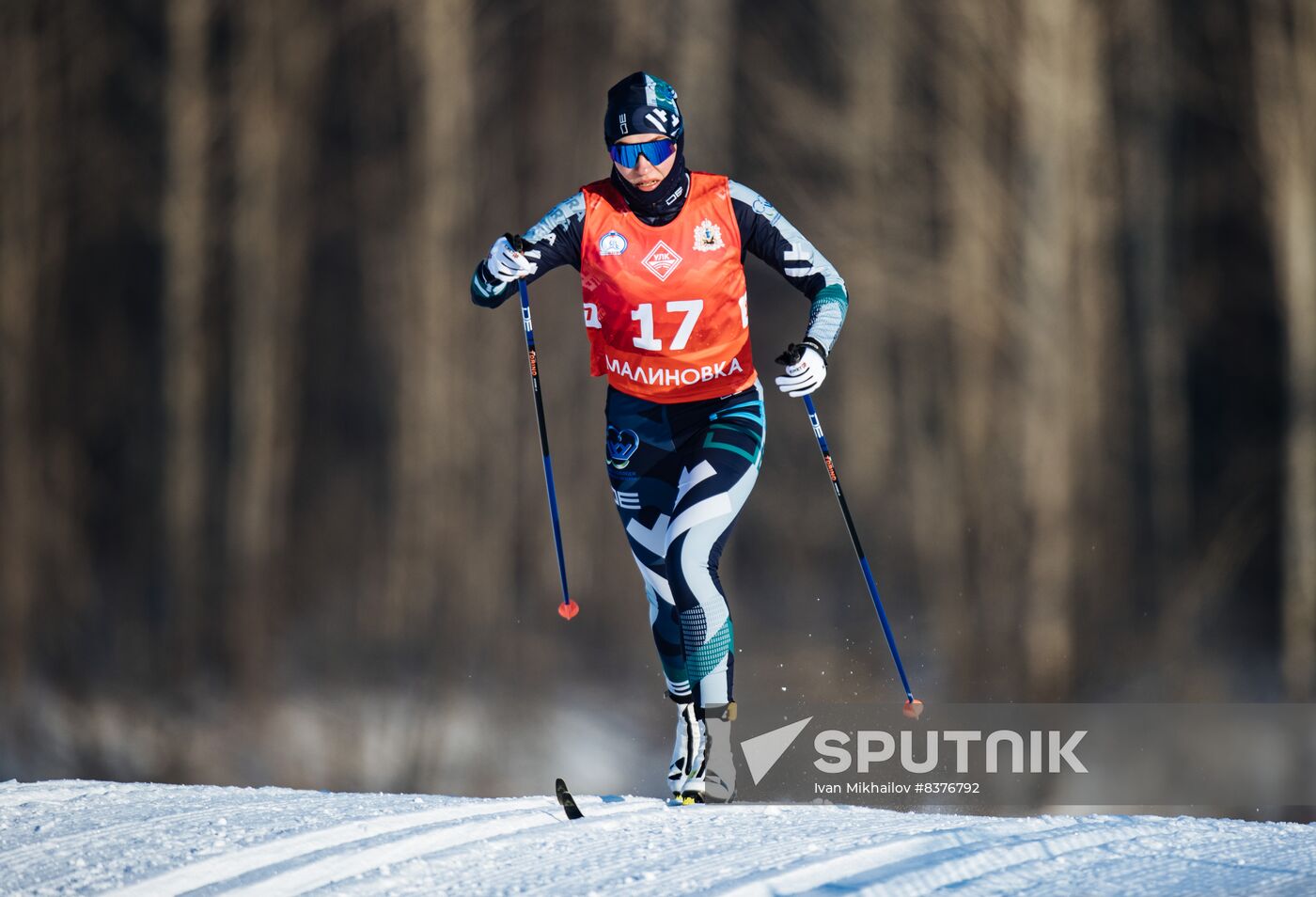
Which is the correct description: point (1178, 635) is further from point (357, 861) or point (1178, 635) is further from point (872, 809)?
point (357, 861)

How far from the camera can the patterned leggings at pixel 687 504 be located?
3047 millimetres

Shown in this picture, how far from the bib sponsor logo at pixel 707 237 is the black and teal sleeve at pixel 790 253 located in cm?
8

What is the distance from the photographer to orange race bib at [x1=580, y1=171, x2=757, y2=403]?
3.13 m

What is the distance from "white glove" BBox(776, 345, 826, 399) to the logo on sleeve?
37 centimetres

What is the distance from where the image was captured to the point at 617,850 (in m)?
2.64

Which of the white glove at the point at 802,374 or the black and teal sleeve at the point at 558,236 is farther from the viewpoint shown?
the black and teal sleeve at the point at 558,236

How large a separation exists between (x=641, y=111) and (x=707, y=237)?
0.35 m

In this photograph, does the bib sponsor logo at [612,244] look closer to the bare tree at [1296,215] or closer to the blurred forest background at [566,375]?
the blurred forest background at [566,375]

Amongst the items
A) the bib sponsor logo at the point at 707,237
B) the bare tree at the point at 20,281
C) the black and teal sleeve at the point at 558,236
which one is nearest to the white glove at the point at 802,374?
the bib sponsor logo at the point at 707,237

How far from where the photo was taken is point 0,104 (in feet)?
19.1

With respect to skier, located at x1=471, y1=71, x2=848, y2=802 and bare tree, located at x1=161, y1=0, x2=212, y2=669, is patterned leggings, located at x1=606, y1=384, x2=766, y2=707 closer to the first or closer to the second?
skier, located at x1=471, y1=71, x2=848, y2=802

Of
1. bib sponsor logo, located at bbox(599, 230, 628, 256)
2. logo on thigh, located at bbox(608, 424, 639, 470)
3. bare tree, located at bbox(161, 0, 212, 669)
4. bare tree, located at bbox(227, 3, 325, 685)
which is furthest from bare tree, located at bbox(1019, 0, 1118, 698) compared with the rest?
bare tree, located at bbox(161, 0, 212, 669)

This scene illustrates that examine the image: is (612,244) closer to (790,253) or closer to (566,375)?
(790,253)

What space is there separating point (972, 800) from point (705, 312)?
295 cm
